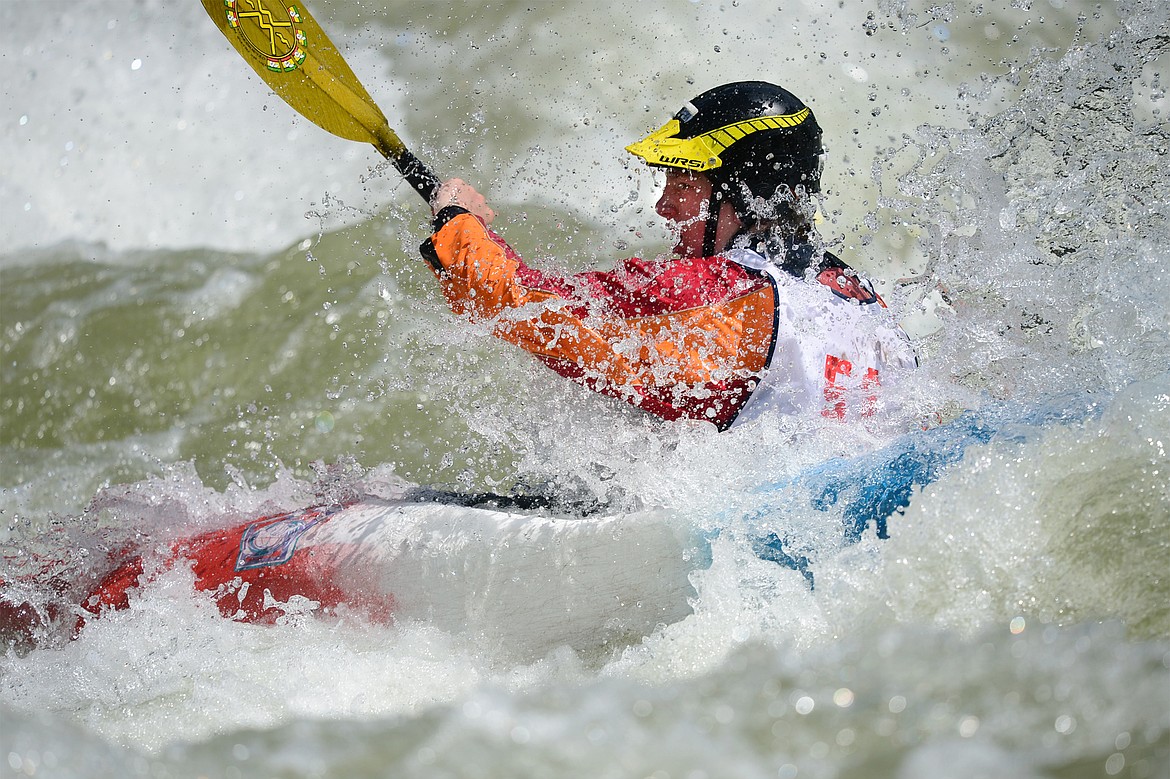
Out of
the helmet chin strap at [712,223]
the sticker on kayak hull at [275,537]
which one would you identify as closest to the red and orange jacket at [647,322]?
the helmet chin strap at [712,223]

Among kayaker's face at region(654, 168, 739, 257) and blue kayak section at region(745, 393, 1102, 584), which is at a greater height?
kayaker's face at region(654, 168, 739, 257)

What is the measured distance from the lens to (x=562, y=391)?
6.37 ft

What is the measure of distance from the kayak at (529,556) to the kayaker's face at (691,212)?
0.54 metres

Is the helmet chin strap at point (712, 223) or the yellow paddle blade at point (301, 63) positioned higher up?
the yellow paddle blade at point (301, 63)

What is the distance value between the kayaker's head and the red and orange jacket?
16 centimetres

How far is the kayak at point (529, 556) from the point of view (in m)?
1.43

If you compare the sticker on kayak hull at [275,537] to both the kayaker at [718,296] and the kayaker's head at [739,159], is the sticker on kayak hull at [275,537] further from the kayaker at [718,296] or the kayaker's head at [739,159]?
the kayaker's head at [739,159]

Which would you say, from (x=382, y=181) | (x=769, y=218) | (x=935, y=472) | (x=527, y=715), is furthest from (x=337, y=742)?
(x=382, y=181)

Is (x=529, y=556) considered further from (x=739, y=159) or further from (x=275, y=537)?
(x=739, y=159)

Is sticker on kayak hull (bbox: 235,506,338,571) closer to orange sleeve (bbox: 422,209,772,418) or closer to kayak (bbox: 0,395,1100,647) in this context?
kayak (bbox: 0,395,1100,647)

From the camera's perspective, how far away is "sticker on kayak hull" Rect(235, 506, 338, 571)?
1744mm

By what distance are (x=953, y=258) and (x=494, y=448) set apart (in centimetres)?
133

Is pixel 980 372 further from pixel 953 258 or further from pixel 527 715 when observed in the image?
pixel 527 715

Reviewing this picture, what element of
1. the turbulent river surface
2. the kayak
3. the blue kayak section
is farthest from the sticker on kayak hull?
the blue kayak section
